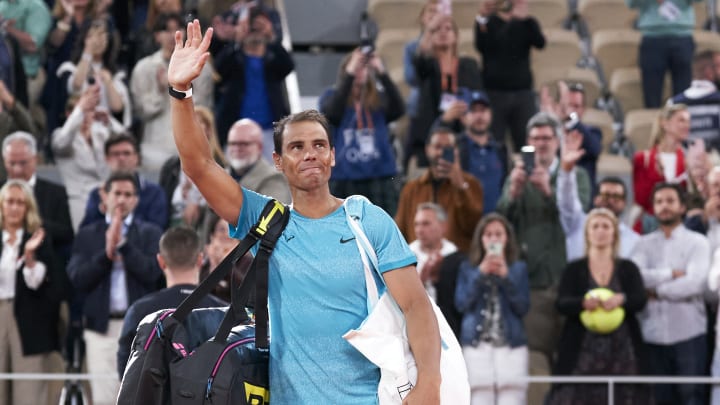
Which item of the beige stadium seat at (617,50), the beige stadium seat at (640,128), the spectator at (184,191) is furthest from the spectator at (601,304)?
the beige stadium seat at (617,50)

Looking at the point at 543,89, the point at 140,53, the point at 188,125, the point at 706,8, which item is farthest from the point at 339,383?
the point at 706,8

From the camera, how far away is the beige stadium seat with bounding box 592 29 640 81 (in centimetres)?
1264

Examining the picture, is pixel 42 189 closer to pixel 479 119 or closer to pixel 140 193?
pixel 140 193

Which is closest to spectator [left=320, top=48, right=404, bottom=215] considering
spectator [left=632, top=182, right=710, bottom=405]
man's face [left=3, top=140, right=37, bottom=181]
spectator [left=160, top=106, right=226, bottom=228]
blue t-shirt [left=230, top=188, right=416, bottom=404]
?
spectator [left=160, top=106, right=226, bottom=228]

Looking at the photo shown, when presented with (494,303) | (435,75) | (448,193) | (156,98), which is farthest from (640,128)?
(156,98)

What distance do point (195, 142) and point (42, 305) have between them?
480cm

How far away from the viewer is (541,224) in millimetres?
9180

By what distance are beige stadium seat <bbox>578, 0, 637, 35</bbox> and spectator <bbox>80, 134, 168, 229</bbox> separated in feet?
18.2

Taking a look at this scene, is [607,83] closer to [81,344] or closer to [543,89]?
[543,89]

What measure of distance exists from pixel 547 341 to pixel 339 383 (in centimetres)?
503

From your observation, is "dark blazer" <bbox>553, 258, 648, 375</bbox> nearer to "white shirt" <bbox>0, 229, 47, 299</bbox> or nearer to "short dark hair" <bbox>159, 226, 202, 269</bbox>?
"short dark hair" <bbox>159, 226, 202, 269</bbox>

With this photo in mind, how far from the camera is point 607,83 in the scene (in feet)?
41.3

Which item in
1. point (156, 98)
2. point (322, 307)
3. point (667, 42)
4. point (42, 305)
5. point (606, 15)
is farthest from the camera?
point (606, 15)

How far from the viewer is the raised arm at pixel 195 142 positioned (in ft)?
13.6
